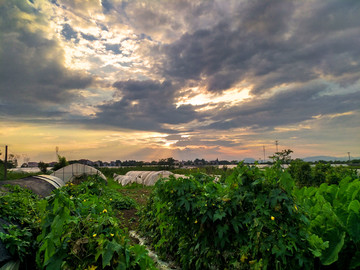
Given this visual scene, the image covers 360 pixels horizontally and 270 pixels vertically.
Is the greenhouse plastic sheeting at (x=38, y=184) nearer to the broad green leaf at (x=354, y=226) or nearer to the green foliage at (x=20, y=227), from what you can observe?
the green foliage at (x=20, y=227)

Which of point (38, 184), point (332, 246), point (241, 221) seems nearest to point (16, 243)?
point (241, 221)

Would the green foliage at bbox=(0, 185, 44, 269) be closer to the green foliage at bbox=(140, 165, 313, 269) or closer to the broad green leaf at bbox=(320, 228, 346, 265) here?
the green foliage at bbox=(140, 165, 313, 269)

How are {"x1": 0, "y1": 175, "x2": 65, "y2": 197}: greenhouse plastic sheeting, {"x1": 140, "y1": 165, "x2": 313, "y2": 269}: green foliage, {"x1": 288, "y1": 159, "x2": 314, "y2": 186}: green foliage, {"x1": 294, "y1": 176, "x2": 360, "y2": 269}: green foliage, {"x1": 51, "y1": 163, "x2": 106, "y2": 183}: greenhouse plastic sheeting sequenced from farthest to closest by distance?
{"x1": 51, "y1": 163, "x2": 106, "y2": 183}: greenhouse plastic sheeting < {"x1": 288, "y1": 159, "x2": 314, "y2": 186}: green foliage < {"x1": 0, "y1": 175, "x2": 65, "y2": 197}: greenhouse plastic sheeting < {"x1": 294, "y1": 176, "x2": 360, "y2": 269}: green foliage < {"x1": 140, "y1": 165, "x2": 313, "y2": 269}: green foliage

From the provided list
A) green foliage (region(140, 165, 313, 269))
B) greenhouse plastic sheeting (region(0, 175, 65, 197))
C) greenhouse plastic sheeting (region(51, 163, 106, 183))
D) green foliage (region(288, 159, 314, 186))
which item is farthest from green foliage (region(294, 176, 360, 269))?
greenhouse plastic sheeting (region(51, 163, 106, 183))

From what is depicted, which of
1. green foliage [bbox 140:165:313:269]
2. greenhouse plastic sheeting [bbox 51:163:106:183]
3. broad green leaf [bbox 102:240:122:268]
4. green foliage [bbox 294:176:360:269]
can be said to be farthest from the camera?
greenhouse plastic sheeting [bbox 51:163:106:183]

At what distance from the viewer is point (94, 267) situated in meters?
2.14

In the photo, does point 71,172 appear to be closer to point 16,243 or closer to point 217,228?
point 16,243

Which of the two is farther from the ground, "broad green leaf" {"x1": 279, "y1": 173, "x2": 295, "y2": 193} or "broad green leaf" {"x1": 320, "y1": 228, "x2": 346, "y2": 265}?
"broad green leaf" {"x1": 279, "y1": 173, "x2": 295, "y2": 193}

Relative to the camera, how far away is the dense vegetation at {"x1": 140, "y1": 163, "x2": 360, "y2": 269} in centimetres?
288

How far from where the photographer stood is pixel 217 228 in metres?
3.34

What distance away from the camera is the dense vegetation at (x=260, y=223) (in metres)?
2.88

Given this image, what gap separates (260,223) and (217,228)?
2.06ft

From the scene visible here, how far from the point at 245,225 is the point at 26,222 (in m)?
3.19

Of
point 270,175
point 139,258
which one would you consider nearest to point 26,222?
point 139,258
